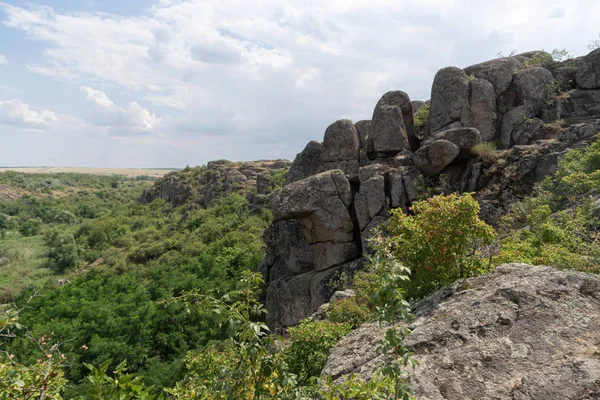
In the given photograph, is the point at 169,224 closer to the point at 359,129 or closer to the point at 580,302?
→ the point at 359,129

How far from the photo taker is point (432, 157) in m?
15.7

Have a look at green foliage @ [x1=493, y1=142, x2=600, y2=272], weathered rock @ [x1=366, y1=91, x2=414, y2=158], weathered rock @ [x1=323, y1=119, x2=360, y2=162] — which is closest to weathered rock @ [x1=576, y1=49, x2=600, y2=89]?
green foliage @ [x1=493, y1=142, x2=600, y2=272]

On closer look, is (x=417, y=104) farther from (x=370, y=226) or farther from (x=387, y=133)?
(x=370, y=226)

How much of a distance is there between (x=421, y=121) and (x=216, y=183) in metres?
35.8

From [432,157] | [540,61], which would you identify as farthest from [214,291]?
[540,61]

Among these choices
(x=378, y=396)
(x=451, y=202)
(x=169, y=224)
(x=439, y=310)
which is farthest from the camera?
(x=169, y=224)

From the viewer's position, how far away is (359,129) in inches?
927

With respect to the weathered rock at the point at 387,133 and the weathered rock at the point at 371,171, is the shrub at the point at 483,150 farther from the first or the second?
the weathered rock at the point at 387,133

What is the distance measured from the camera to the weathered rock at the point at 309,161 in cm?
2114

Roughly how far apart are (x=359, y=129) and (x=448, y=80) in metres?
5.84

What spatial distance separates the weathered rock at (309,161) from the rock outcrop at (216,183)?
2002 cm

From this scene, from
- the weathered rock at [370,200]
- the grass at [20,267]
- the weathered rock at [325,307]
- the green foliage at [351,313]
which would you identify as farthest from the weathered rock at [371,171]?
the grass at [20,267]

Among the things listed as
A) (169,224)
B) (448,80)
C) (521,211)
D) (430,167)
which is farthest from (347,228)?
(169,224)

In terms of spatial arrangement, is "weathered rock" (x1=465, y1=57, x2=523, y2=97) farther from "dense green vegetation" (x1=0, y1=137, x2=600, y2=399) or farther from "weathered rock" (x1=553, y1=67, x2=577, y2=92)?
"dense green vegetation" (x1=0, y1=137, x2=600, y2=399)
